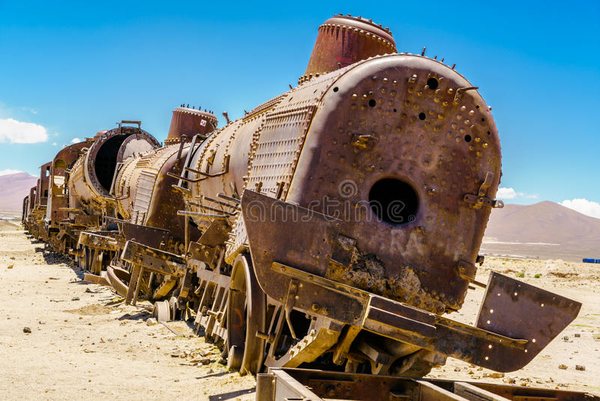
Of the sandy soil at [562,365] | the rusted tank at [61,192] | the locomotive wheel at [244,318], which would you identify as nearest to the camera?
the locomotive wheel at [244,318]

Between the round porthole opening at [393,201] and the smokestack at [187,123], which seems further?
the smokestack at [187,123]

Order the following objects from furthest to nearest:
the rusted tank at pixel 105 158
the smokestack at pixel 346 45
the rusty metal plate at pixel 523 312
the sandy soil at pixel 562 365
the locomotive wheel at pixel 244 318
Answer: the rusted tank at pixel 105 158
the smokestack at pixel 346 45
the sandy soil at pixel 562 365
the locomotive wheel at pixel 244 318
the rusty metal plate at pixel 523 312

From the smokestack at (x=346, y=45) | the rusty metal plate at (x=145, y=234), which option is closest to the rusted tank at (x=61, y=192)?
the rusty metal plate at (x=145, y=234)

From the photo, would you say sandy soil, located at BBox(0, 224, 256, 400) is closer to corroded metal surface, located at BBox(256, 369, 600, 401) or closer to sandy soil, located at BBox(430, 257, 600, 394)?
corroded metal surface, located at BBox(256, 369, 600, 401)

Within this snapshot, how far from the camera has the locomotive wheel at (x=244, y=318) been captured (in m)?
5.31

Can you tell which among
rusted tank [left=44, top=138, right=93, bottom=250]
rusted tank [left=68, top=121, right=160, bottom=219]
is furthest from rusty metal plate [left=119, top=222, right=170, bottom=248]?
rusted tank [left=44, top=138, right=93, bottom=250]

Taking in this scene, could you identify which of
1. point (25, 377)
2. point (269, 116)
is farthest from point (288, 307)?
point (25, 377)

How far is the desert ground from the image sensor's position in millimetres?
5223

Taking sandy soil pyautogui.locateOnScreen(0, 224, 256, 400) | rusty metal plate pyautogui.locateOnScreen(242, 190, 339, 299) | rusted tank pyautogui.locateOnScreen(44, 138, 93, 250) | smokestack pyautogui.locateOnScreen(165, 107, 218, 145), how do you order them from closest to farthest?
rusty metal plate pyautogui.locateOnScreen(242, 190, 339, 299) < sandy soil pyautogui.locateOnScreen(0, 224, 256, 400) < smokestack pyautogui.locateOnScreen(165, 107, 218, 145) < rusted tank pyautogui.locateOnScreen(44, 138, 93, 250)

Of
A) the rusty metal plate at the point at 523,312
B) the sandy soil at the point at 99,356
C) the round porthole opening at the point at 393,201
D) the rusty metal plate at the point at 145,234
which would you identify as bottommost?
the sandy soil at the point at 99,356

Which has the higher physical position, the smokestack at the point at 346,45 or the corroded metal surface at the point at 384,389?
the smokestack at the point at 346,45

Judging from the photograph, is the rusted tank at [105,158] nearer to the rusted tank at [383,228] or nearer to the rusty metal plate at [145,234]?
the rusty metal plate at [145,234]

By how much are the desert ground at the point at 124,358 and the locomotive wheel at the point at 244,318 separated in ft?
0.57

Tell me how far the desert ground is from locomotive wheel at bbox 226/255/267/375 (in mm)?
174
